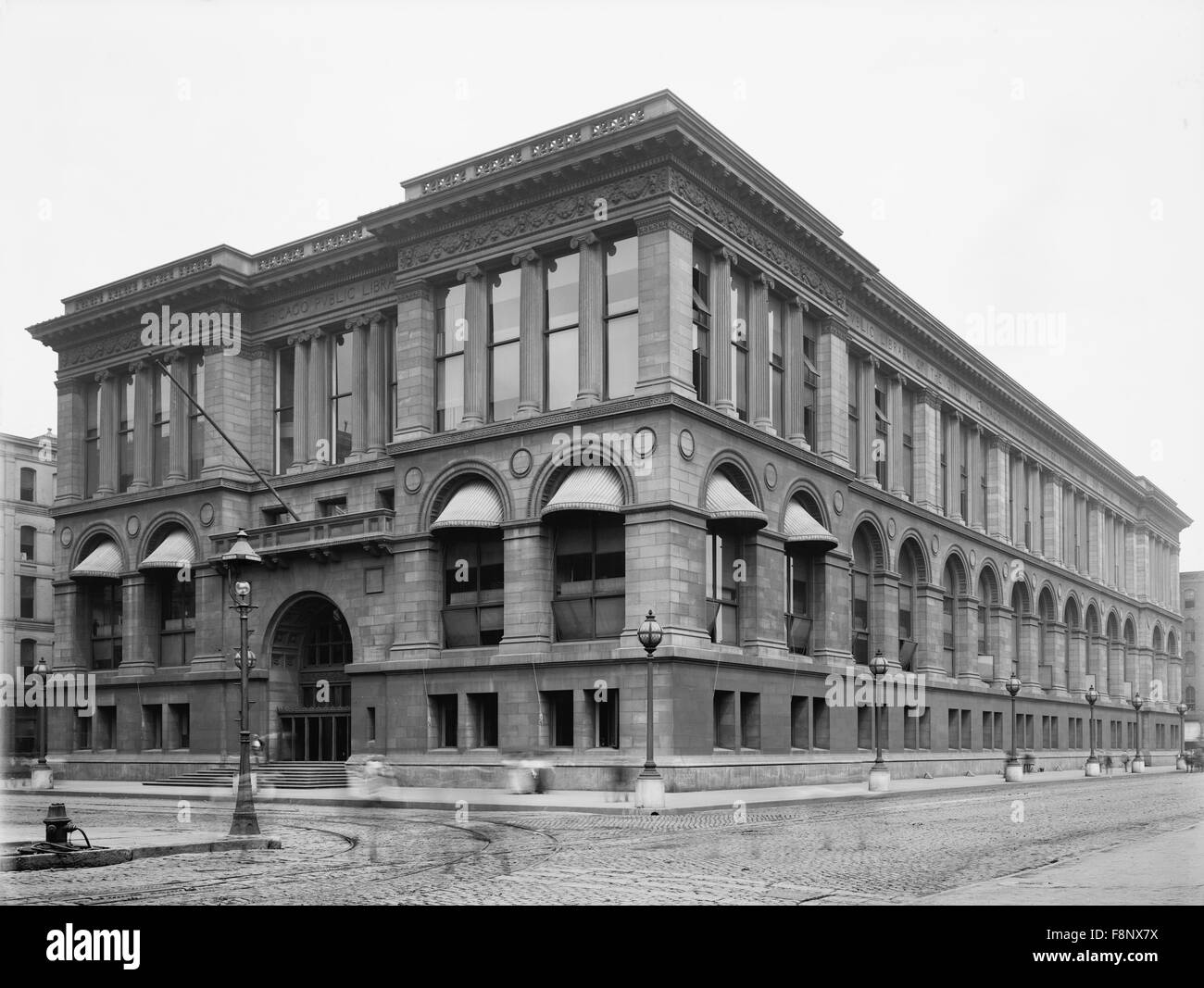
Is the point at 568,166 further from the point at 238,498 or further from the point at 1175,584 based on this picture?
the point at 1175,584

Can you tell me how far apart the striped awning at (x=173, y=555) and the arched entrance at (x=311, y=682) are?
5.61 m

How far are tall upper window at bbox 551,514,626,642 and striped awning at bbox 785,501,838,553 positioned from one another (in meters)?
7.81

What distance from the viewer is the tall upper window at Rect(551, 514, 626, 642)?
4144 cm

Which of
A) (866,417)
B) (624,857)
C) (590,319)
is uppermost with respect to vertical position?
(590,319)

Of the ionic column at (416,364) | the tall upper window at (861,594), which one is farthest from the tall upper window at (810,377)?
the ionic column at (416,364)

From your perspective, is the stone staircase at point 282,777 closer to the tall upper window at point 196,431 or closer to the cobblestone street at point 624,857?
the cobblestone street at point 624,857

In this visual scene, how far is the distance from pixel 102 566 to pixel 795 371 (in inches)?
1220

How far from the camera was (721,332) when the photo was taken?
4375 cm

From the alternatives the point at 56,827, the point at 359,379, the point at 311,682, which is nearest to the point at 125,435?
the point at 359,379

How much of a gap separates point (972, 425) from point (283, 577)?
38.5 m

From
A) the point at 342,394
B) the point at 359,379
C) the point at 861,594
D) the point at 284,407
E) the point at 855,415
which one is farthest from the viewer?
the point at 855,415

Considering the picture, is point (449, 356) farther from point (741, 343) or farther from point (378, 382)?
point (741, 343)
